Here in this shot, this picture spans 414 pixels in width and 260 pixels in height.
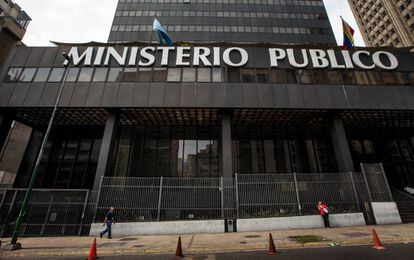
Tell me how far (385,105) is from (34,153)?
117 feet

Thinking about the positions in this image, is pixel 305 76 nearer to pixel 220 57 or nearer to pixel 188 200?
pixel 220 57

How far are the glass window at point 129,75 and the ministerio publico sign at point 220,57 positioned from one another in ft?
1.97

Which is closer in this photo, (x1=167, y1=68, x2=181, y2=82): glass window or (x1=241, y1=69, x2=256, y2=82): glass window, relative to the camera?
(x1=167, y1=68, x2=181, y2=82): glass window

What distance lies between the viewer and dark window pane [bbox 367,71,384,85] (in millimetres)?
19336

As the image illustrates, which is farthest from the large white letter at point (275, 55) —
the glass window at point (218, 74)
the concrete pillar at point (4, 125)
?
the concrete pillar at point (4, 125)

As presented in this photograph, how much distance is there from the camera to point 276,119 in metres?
20.8

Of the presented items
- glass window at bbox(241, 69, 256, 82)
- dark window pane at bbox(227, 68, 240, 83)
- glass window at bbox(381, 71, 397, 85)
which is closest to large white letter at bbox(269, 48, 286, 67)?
glass window at bbox(241, 69, 256, 82)

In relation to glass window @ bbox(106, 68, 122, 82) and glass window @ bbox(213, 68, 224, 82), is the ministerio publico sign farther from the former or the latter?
glass window @ bbox(106, 68, 122, 82)

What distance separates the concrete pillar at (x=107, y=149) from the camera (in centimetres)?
1634

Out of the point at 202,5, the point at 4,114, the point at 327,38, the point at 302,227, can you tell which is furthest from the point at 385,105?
the point at 202,5

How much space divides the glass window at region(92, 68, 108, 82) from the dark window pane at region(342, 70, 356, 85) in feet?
73.9

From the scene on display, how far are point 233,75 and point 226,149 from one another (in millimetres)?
7083

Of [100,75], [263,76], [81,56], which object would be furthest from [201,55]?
[81,56]

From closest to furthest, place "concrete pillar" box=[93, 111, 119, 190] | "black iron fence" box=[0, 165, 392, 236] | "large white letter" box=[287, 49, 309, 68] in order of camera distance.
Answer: "black iron fence" box=[0, 165, 392, 236] < "concrete pillar" box=[93, 111, 119, 190] < "large white letter" box=[287, 49, 309, 68]
